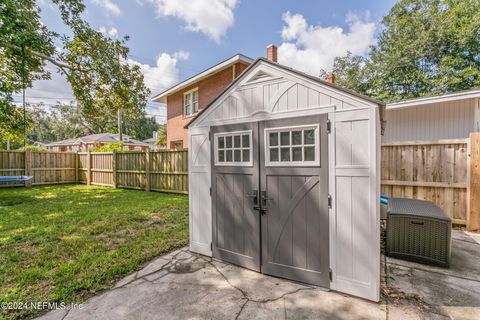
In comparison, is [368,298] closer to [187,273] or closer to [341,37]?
[187,273]

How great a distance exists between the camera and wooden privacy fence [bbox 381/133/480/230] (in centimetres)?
470

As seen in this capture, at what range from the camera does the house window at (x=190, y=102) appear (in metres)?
13.2

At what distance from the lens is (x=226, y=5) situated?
9.33 metres

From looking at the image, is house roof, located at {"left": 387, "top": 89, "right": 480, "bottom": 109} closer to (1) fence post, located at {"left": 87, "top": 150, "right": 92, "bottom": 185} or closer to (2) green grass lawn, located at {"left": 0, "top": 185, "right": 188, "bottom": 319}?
(2) green grass lawn, located at {"left": 0, "top": 185, "right": 188, "bottom": 319}

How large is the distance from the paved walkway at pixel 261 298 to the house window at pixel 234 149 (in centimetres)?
161

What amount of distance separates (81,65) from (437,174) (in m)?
13.2

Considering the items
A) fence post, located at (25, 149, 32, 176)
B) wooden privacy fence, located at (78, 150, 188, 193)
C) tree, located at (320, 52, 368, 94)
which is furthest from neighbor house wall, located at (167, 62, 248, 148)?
tree, located at (320, 52, 368, 94)

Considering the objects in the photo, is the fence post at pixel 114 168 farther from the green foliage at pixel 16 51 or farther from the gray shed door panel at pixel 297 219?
the gray shed door panel at pixel 297 219

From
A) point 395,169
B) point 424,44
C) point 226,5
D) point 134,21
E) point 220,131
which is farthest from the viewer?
point 424,44

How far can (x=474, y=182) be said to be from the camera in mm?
4570

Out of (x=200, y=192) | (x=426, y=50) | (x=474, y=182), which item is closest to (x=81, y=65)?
(x=200, y=192)

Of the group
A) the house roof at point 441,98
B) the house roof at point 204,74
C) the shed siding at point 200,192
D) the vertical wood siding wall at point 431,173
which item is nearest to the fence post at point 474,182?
the vertical wood siding wall at point 431,173

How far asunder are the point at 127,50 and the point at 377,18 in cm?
2080

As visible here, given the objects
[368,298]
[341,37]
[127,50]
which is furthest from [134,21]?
[341,37]
